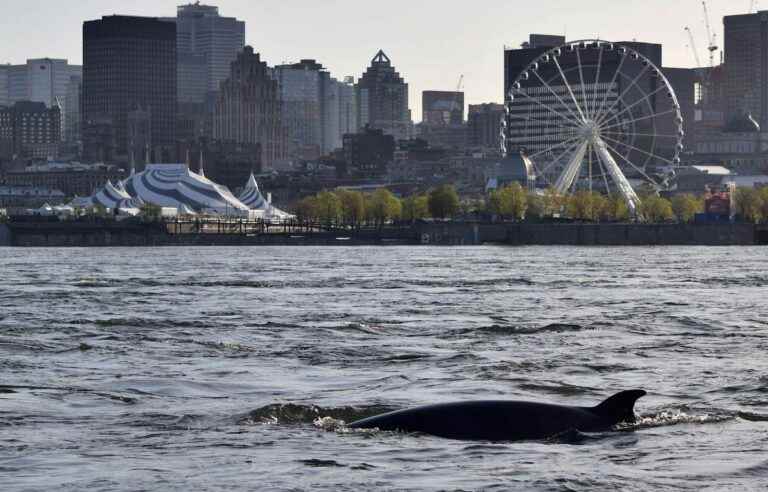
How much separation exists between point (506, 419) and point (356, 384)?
9216 mm

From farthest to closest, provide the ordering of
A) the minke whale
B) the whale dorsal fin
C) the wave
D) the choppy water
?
the wave → the whale dorsal fin → the minke whale → the choppy water

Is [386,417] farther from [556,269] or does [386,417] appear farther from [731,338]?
[556,269]

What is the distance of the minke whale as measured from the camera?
2661 cm

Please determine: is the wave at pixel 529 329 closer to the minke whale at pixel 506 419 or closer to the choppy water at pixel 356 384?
the choppy water at pixel 356 384

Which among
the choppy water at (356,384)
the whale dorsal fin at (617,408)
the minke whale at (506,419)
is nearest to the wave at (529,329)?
the choppy water at (356,384)

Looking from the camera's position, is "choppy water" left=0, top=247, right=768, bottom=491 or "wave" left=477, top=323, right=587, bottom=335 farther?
"wave" left=477, top=323, right=587, bottom=335

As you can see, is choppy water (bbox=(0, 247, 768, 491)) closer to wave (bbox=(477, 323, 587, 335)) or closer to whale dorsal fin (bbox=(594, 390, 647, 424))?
wave (bbox=(477, 323, 587, 335))

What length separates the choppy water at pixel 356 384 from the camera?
2488cm

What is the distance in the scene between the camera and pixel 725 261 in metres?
136

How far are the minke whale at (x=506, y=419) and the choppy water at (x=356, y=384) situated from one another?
304 mm

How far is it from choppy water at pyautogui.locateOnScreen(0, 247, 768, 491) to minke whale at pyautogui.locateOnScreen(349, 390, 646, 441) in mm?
304

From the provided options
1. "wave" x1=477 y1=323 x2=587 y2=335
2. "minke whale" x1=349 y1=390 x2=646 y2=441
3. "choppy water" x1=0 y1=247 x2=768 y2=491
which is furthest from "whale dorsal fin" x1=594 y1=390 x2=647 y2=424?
"wave" x1=477 y1=323 x2=587 y2=335

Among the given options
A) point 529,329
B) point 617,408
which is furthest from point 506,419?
point 529,329

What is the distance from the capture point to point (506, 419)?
87.2 ft
